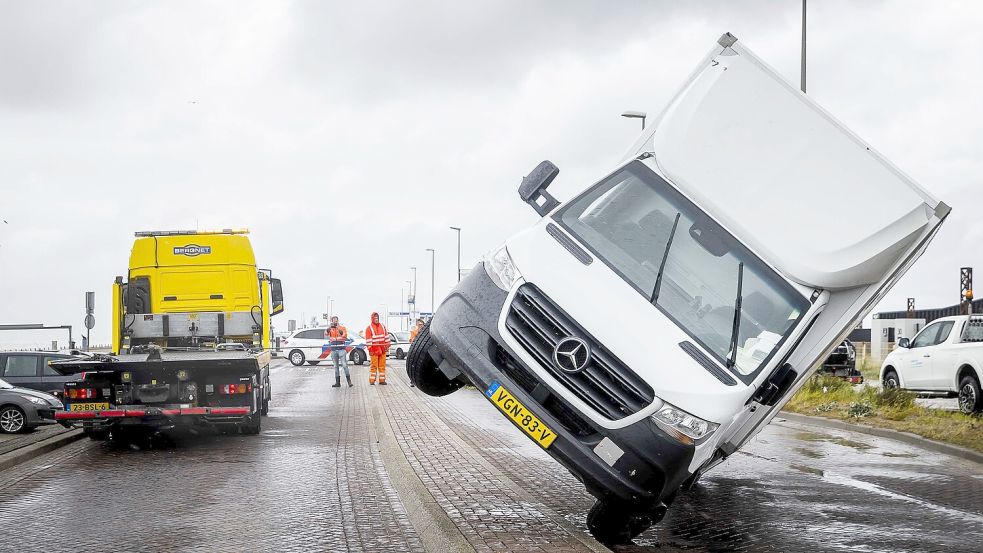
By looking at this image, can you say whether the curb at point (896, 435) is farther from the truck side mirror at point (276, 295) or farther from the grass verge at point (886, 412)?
the truck side mirror at point (276, 295)

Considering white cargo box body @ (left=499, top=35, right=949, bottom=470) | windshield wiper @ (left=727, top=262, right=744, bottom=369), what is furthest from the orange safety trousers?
windshield wiper @ (left=727, top=262, right=744, bottom=369)

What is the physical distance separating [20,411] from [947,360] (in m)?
15.2

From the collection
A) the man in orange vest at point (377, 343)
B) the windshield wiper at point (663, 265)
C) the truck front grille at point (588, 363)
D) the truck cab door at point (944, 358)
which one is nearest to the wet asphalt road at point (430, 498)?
the truck front grille at point (588, 363)

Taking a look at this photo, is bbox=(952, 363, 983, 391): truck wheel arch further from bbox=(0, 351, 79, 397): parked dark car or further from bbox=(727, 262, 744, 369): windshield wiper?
bbox=(0, 351, 79, 397): parked dark car

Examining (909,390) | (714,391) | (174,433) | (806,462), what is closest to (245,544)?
(714,391)

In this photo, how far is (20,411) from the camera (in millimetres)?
15180

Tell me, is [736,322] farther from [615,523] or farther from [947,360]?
[947,360]

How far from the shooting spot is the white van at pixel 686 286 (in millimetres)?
6492

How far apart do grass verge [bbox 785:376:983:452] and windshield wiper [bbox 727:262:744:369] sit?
761cm

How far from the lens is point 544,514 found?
7.83 meters

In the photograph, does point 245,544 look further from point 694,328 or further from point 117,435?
point 117,435

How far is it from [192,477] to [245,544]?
354cm

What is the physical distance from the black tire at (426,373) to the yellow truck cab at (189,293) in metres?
7.64

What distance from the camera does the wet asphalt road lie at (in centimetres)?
719
